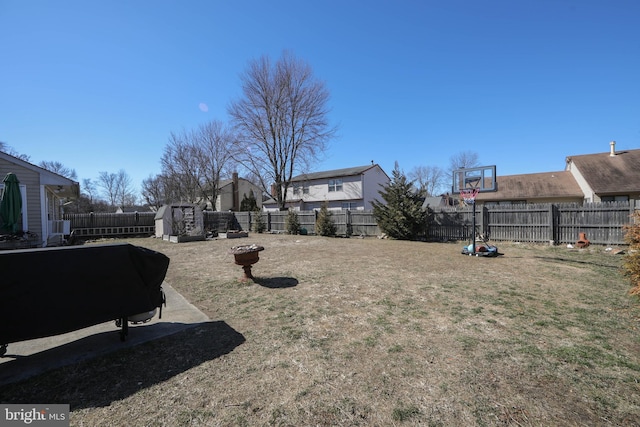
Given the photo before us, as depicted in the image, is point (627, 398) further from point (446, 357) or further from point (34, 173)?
point (34, 173)

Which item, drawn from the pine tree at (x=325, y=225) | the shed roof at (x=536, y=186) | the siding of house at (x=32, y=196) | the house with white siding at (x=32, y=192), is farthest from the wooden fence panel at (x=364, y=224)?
the shed roof at (x=536, y=186)

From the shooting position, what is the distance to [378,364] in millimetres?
2969

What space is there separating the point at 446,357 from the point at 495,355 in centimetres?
57

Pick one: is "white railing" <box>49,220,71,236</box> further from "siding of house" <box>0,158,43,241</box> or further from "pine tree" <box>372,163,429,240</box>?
"pine tree" <box>372,163,429,240</box>

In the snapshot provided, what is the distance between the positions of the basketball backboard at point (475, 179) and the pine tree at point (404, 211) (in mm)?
2203

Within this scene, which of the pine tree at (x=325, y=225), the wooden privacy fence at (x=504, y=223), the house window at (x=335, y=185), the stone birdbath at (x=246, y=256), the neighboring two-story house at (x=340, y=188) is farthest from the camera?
the house window at (x=335, y=185)

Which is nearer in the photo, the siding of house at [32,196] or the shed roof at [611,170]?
the siding of house at [32,196]

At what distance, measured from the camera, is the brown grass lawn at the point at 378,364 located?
2.27m

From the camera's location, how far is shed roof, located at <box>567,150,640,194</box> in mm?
19047

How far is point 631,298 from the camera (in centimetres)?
497

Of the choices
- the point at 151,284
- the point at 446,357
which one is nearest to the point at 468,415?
the point at 446,357

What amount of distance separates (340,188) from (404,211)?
15.5 m

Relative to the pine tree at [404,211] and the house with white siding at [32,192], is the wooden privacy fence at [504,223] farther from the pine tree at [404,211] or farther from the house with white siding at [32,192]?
the house with white siding at [32,192]

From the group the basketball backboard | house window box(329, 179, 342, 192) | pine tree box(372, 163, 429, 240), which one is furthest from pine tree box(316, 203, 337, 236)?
house window box(329, 179, 342, 192)
